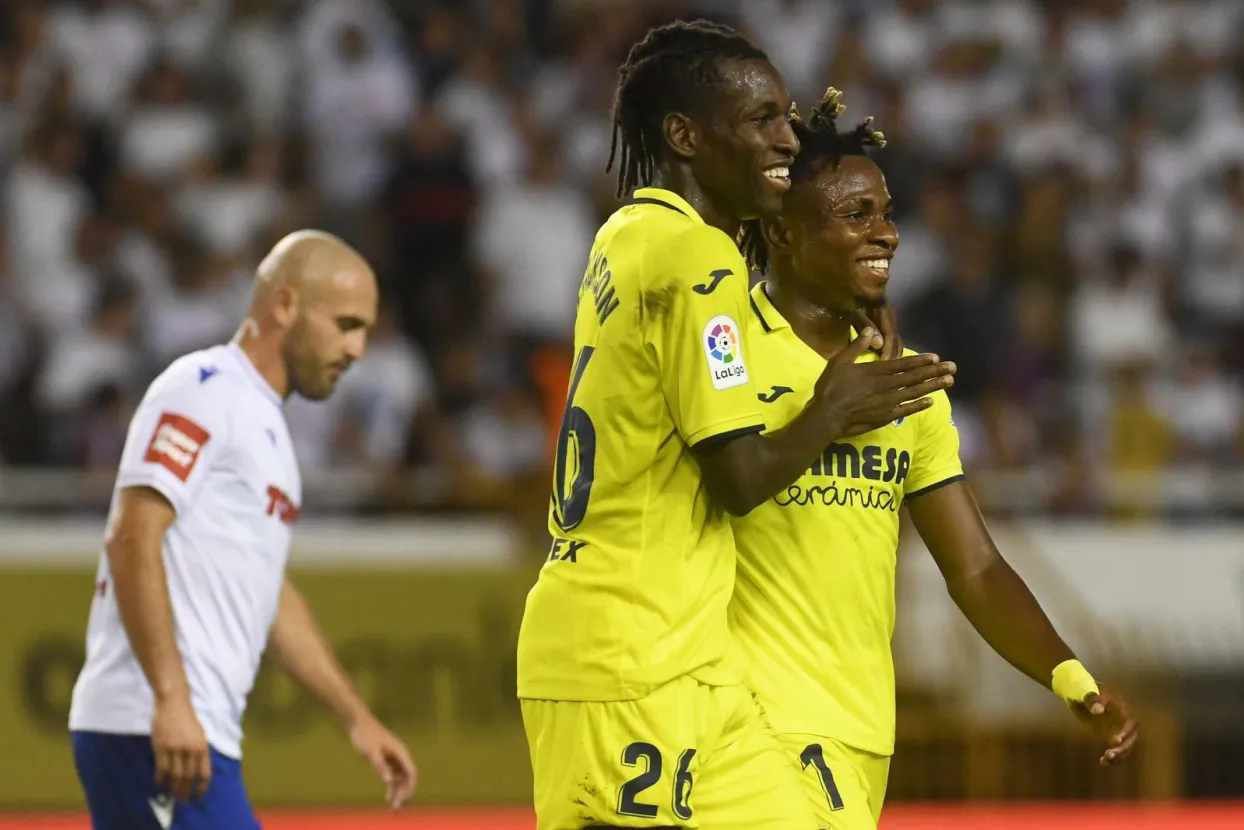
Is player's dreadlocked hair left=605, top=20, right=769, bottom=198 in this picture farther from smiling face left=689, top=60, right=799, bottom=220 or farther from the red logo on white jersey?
the red logo on white jersey

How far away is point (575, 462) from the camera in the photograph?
4129 mm

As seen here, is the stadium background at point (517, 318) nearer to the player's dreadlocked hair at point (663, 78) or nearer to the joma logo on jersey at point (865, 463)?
the joma logo on jersey at point (865, 463)

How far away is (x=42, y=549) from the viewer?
34.7ft

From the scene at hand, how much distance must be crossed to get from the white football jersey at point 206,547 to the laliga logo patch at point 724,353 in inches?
68.5

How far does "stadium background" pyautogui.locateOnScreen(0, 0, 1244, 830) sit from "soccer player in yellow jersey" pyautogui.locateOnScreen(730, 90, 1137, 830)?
494 centimetres

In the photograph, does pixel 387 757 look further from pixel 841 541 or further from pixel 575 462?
pixel 575 462

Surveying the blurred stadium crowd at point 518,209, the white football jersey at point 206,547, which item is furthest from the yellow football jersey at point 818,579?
the blurred stadium crowd at point 518,209

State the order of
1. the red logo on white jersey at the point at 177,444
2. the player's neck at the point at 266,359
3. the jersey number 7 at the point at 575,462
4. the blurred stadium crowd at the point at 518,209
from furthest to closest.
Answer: the blurred stadium crowd at the point at 518,209
the player's neck at the point at 266,359
the red logo on white jersey at the point at 177,444
the jersey number 7 at the point at 575,462

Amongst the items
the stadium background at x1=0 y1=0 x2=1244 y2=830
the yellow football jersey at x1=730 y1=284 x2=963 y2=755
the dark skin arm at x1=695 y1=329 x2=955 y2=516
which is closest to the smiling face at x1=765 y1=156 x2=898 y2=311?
the yellow football jersey at x1=730 y1=284 x2=963 y2=755

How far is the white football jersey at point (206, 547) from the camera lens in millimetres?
5176

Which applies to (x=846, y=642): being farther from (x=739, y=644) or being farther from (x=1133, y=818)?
(x=1133, y=818)

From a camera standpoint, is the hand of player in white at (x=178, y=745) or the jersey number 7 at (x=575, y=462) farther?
the hand of player in white at (x=178, y=745)

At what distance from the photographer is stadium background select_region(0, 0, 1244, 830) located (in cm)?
1071

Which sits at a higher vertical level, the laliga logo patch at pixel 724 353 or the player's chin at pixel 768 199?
the player's chin at pixel 768 199
